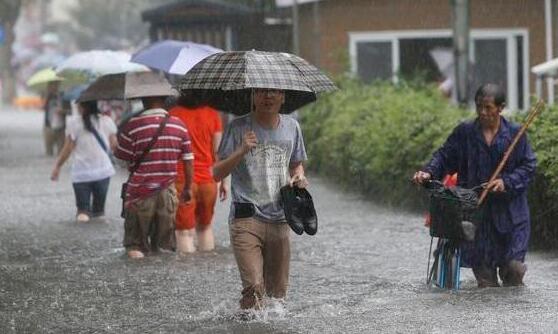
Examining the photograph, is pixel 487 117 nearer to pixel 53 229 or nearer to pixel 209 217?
pixel 209 217

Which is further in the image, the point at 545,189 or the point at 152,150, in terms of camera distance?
the point at 545,189

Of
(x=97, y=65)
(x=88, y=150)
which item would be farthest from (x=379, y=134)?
(x=88, y=150)

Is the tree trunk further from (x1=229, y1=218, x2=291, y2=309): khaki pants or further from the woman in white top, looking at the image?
(x1=229, y1=218, x2=291, y2=309): khaki pants

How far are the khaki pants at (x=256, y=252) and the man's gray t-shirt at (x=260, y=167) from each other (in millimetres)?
87

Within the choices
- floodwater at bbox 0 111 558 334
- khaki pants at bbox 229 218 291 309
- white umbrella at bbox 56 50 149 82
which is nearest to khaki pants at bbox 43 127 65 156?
white umbrella at bbox 56 50 149 82

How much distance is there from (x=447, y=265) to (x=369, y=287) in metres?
0.82

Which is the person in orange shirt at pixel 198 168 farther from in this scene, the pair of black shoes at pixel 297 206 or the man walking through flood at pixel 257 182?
the pair of black shoes at pixel 297 206

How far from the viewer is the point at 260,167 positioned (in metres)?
8.70

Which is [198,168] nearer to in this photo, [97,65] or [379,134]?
[97,65]

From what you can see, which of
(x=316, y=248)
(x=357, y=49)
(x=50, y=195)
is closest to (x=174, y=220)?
(x=316, y=248)

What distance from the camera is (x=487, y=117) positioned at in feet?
31.4

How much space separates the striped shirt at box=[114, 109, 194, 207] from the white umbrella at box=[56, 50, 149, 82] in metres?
3.45

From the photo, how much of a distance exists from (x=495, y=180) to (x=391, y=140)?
23.2ft

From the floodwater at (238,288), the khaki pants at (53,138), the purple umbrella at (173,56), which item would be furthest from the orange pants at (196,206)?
the khaki pants at (53,138)
